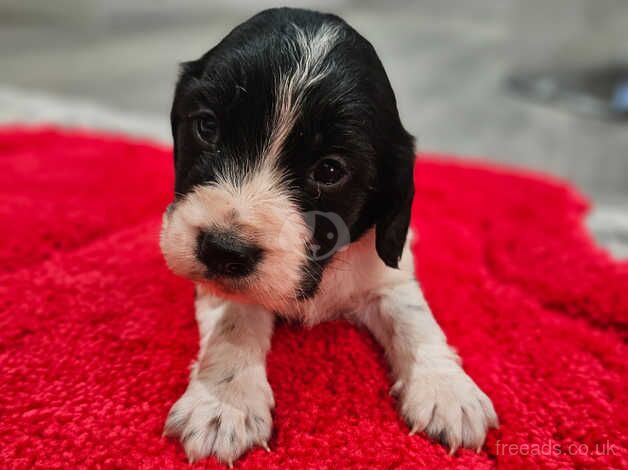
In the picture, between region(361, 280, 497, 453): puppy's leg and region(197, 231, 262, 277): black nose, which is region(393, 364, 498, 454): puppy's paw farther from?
region(197, 231, 262, 277): black nose

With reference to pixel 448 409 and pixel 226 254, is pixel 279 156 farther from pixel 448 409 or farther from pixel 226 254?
pixel 448 409

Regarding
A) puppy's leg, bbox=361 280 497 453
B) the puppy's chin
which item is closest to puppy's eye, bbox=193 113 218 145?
the puppy's chin

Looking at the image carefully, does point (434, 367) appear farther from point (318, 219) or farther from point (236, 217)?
point (236, 217)

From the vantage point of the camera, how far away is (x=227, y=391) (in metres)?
1.84

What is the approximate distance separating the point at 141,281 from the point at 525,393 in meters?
1.53

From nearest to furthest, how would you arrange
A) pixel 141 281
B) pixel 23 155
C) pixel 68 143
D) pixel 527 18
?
pixel 141 281, pixel 23 155, pixel 68 143, pixel 527 18

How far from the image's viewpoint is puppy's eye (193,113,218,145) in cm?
188

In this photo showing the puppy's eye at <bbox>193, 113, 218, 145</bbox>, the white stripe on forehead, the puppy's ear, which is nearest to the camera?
the white stripe on forehead

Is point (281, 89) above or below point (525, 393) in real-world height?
above

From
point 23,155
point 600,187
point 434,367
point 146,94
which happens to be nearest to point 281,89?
point 434,367

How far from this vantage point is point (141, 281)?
2.51 metres

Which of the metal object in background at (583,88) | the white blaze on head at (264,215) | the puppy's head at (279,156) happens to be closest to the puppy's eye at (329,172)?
the puppy's head at (279,156)

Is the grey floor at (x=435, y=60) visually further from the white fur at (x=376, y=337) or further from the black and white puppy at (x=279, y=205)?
the black and white puppy at (x=279, y=205)

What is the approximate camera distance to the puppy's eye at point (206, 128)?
1881 millimetres
